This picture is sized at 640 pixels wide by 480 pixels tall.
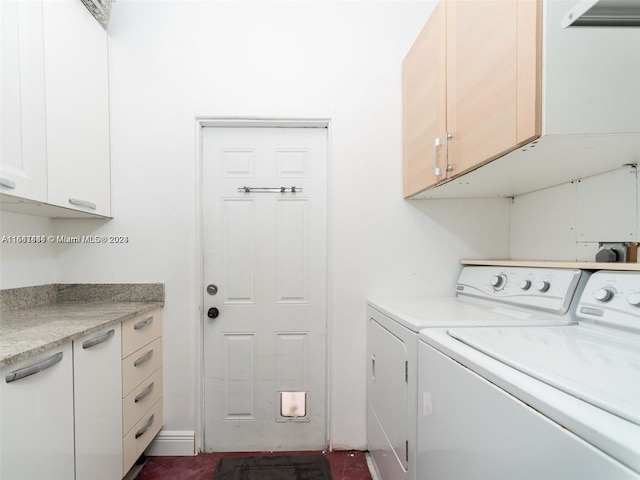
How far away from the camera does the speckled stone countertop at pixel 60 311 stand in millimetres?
936

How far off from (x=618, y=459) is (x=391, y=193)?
5.14 feet

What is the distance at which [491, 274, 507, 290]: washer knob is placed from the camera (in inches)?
57.5

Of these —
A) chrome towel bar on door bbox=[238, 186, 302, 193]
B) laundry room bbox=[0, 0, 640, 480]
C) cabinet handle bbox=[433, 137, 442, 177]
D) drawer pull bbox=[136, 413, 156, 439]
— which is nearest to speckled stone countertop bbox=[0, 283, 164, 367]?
laundry room bbox=[0, 0, 640, 480]

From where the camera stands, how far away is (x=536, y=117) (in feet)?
2.79

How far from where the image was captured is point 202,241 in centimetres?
183

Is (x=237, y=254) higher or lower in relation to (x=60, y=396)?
higher

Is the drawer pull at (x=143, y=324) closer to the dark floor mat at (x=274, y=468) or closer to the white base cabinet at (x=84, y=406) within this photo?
the white base cabinet at (x=84, y=406)

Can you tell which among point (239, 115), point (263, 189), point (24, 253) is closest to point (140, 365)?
point (24, 253)

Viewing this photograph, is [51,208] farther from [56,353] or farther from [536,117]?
[536,117]

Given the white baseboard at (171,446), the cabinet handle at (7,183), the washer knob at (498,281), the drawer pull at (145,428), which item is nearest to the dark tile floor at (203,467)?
the white baseboard at (171,446)

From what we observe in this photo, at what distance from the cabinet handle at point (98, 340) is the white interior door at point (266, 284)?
0.60m

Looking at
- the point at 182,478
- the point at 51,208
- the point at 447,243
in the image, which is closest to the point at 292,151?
the point at 447,243

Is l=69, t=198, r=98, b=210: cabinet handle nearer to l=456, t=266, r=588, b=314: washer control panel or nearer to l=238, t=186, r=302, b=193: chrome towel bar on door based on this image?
l=238, t=186, r=302, b=193: chrome towel bar on door

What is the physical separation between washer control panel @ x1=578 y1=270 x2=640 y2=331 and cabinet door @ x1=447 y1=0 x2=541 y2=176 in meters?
0.56
